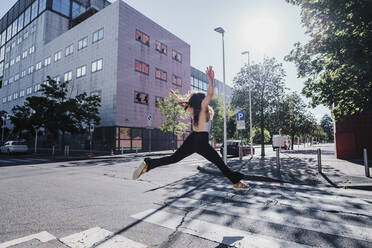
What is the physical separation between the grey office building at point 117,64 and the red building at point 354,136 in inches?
640

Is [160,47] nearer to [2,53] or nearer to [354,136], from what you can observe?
[354,136]

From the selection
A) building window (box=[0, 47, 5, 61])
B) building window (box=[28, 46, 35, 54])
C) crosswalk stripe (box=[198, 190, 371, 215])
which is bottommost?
crosswalk stripe (box=[198, 190, 371, 215])

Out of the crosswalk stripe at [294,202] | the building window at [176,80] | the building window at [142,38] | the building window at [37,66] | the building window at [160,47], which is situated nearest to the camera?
the crosswalk stripe at [294,202]

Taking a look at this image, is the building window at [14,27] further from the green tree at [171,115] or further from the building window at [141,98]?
the green tree at [171,115]

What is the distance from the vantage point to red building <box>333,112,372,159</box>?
14.6 meters

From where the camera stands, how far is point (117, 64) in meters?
25.7

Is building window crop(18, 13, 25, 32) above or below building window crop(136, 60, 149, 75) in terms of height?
above

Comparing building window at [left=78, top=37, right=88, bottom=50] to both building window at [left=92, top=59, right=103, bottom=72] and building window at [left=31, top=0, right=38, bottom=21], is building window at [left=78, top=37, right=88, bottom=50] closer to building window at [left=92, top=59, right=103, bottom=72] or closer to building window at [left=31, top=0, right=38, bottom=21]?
building window at [left=92, top=59, right=103, bottom=72]

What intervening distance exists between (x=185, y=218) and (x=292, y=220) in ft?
6.03

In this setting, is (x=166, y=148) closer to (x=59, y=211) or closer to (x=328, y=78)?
(x=328, y=78)

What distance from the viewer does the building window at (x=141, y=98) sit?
91.8 feet

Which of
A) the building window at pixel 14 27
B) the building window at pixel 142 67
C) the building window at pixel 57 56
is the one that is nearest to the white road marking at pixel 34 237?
the building window at pixel 142 67

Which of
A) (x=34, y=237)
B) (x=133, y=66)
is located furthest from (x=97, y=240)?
(x=133, y=66)

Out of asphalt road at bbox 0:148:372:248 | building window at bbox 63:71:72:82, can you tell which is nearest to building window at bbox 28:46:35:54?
building window at bbox 63:71:72:82
